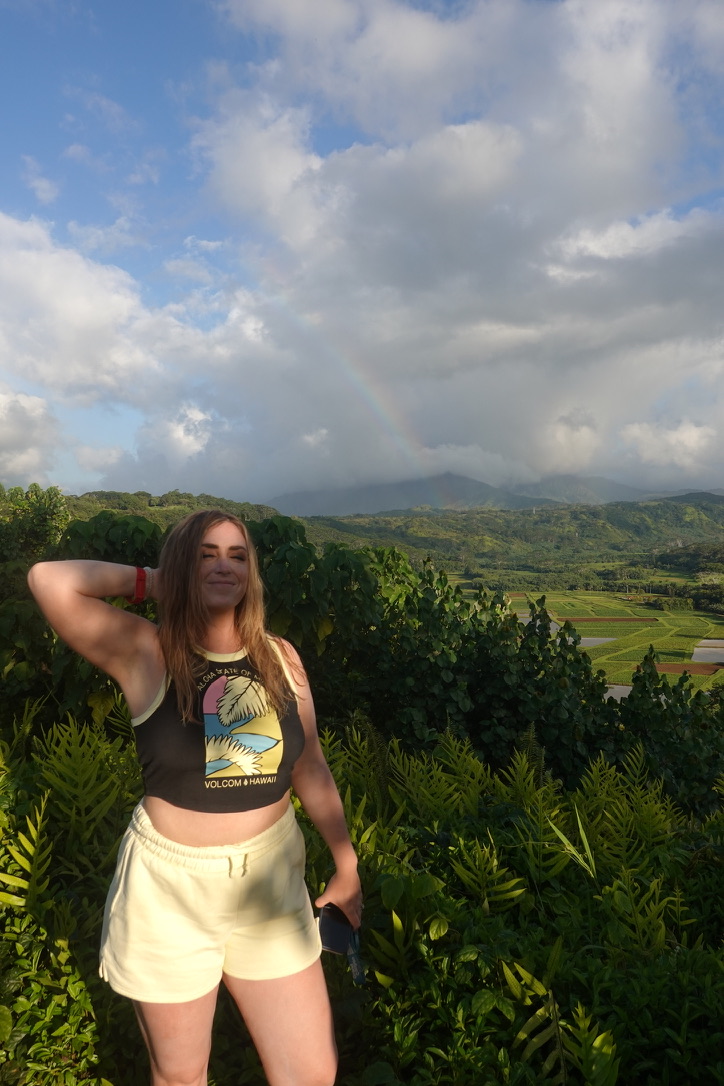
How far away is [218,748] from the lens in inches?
63.6

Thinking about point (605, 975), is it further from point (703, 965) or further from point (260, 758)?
point (260, 758)

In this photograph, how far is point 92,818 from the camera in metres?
2.55

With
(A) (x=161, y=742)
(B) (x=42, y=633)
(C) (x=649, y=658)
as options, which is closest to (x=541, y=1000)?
(A) (x=161, y=742)

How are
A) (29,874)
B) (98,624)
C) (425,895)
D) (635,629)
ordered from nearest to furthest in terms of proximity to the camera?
(98,624), (425,895), (29,874), (635,629)

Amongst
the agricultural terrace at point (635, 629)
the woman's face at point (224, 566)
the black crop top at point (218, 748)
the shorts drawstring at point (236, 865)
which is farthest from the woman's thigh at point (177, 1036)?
the agricultural terrace at point (635, 629)

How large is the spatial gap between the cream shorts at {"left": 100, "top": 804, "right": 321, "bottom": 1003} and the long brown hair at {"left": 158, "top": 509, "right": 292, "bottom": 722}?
35 centimetres

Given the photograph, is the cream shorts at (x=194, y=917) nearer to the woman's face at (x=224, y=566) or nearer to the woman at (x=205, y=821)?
the woman at (x=205, y=821)

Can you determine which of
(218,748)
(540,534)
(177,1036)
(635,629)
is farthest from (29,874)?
(540,534)

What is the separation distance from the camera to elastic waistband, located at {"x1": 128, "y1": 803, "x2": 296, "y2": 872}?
1.58 metres

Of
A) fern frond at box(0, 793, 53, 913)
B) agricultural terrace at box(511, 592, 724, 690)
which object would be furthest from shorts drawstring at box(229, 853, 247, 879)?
agricultural terrace at box(511, 592, 724, 690)

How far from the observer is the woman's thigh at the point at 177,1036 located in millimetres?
1596

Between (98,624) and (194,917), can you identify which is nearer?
(194,917)

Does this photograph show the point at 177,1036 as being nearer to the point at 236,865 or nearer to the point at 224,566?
the point at 236,865

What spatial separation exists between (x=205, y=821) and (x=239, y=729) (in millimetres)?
238
